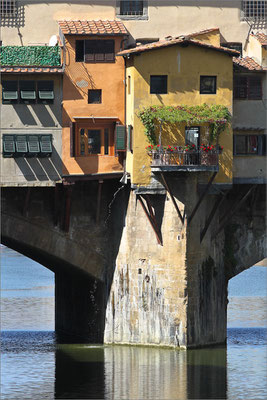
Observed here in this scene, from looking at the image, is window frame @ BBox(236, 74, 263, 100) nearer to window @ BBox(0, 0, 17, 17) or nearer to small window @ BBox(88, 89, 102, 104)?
small window @ BBox(88, 89, 102, 104)

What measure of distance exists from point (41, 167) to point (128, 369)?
11.4m

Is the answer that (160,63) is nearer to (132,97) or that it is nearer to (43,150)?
(132,97)

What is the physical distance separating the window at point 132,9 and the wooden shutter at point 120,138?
660cm

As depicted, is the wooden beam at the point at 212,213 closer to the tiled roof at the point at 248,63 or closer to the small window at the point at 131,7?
the tiled roof at the point at 248,63

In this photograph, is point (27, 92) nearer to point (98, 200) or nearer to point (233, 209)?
point (98, 200)

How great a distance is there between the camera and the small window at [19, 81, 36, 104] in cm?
7338

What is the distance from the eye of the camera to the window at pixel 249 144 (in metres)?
75.6

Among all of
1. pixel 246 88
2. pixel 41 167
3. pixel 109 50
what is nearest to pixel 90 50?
pixel 109 50

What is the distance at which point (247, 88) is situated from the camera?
75875 mm

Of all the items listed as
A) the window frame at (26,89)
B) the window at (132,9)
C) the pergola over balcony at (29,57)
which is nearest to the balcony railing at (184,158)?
the window frame at (26,89)

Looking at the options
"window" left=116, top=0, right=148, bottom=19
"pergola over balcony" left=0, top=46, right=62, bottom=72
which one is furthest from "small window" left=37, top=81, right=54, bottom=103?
"window" left=116, top=0, right=148, bottom=19

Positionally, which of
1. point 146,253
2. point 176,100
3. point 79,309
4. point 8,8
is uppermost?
point 8,8

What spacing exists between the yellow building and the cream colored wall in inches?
154

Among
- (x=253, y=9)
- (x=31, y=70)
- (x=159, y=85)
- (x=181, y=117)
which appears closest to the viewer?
(x=181, y=117)
